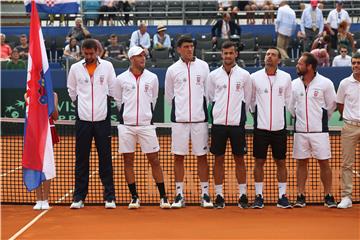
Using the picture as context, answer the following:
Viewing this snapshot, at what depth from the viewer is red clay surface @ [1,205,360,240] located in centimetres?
924

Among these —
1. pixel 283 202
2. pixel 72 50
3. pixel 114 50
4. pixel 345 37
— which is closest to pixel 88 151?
pixel 283 202

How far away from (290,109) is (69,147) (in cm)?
771

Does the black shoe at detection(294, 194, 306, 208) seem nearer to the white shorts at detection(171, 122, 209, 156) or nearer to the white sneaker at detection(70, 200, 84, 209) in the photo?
the white shorts at detection(171, 122, 209, 156)

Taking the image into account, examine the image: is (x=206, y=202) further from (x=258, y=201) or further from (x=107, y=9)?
(x=107, y=9)

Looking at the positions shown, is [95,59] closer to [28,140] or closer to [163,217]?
[28,140]

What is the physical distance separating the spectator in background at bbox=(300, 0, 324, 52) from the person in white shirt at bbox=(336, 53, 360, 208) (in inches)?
466

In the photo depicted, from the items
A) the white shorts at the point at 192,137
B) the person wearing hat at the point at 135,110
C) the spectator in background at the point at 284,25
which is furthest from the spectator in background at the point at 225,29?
the white shorts at the point at 192,137

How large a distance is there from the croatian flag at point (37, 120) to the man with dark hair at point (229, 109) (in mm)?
2150

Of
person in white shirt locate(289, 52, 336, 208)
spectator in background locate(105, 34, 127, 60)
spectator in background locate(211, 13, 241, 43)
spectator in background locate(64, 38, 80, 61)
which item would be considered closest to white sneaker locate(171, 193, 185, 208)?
person in white shirt locate(289, 52, 336, 208)

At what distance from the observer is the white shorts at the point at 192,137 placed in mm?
10781

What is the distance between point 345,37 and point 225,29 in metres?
Result: 3.45

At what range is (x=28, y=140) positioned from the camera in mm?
9969

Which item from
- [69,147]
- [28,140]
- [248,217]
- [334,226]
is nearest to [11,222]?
[28,140]

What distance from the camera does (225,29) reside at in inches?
915
